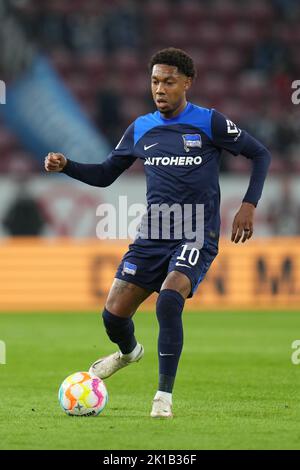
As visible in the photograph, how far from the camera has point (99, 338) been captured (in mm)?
12781

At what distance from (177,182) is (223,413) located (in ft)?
4.74

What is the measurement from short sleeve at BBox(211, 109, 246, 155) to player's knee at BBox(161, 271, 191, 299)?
913 mm

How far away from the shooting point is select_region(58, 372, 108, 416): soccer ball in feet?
22.8

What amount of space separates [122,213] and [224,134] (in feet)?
38.7

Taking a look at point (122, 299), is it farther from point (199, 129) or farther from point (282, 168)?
point (282, 168)

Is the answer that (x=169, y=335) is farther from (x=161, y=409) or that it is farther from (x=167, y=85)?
(x=167, y=85)

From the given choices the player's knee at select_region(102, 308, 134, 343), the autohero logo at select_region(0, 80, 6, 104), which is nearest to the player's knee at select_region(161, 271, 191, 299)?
the player's knee at select_region(102, 308, 134, 343)

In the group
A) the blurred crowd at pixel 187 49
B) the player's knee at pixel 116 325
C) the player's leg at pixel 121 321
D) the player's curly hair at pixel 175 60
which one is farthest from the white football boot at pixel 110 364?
the blurred crowd at pixel 187 49

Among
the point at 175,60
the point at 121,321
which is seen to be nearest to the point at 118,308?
the point at 121,321

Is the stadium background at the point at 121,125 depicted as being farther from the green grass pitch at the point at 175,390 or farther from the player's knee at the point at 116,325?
the player's knee at the point at 116,325

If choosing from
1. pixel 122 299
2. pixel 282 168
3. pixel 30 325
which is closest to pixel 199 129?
pixel 122 299

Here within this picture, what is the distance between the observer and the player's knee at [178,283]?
6.92m

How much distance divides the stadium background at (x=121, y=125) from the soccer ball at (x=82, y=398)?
982 centimetres
